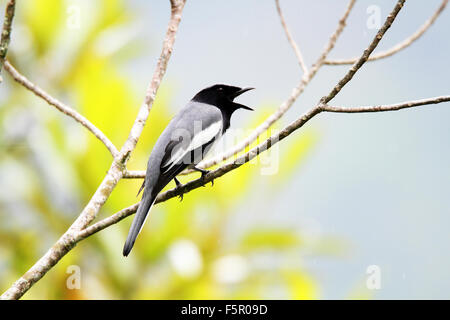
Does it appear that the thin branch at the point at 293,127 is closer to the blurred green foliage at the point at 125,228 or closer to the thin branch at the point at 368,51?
the thin branch at the point at 368,51

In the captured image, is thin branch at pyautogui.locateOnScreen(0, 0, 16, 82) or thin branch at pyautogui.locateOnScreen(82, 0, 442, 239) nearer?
thin branch at pyautogui.locateOnScreen(0, 0, 16, 82)

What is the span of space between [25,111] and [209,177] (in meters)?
5.11

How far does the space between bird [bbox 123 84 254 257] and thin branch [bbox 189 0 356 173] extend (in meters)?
0.12

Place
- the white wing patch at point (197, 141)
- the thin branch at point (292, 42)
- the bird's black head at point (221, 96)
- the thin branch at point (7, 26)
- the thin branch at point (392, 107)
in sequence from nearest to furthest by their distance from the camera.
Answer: the thin branch at point (7, 26) < the thin branch at point (392, 107) < the white wing patch at point (197, 141) < the thin branch at point (292, 42) < the bird's black head at point (221, 96)

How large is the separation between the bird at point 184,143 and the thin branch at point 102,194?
0.26 m

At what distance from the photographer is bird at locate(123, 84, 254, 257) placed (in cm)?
288

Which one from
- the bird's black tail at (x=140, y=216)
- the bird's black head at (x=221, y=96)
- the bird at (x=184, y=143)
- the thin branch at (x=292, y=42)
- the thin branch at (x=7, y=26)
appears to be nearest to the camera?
the thin branch at (x=7, y=26)

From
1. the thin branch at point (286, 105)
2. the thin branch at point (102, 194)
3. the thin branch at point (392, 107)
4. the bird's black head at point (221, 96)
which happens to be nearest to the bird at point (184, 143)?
the bird's black head at point (221, 96)

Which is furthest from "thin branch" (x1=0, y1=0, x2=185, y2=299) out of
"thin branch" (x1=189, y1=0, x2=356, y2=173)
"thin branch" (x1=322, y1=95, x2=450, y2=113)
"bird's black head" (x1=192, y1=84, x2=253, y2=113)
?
"bird's black head" (x1=192, y1=84, x2=253, y2=113)

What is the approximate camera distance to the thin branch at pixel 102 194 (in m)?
2.12

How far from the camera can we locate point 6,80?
7133mm

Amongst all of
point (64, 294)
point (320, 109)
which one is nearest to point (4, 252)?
point (64, 294)

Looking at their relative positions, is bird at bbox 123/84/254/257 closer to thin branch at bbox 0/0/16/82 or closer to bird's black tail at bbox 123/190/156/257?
bird's black tail at bbox 123/190/156/257
